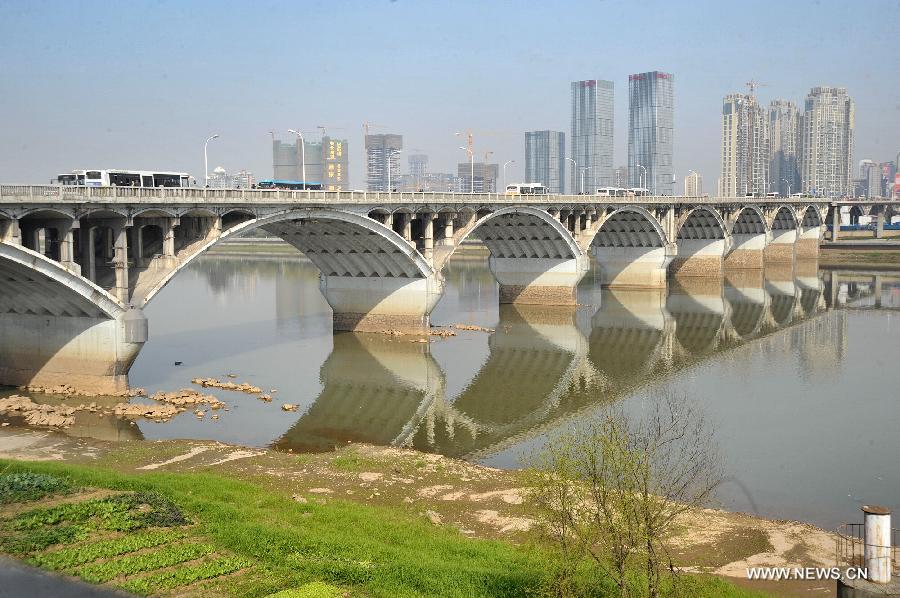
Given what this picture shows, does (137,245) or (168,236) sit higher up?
(168,236)

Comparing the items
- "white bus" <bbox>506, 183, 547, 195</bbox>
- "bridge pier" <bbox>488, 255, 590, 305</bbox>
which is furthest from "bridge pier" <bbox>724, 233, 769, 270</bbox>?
"bridge pier" <bbox>488, 255, 590, 305</bbox>

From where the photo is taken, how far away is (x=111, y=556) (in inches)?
709

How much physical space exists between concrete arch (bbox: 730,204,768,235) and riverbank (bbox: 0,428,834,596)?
91.8 meters

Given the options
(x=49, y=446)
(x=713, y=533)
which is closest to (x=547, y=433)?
(x=713, y=533)

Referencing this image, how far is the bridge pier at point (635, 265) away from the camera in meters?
90.9

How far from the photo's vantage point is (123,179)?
140ft

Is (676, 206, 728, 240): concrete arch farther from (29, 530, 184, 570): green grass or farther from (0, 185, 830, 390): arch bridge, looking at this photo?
(29, 530, 184, 570): green grass

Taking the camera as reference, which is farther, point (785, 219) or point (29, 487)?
point (785, 219)

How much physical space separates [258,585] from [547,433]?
830 inches

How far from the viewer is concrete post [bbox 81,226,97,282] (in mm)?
39062

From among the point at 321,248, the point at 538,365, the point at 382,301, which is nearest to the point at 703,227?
the point at 382,301

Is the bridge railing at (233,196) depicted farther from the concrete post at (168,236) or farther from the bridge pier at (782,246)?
the bridge pier at (782,246)

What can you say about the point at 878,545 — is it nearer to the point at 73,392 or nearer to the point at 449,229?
the point at 73,392

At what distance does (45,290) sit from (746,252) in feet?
306
